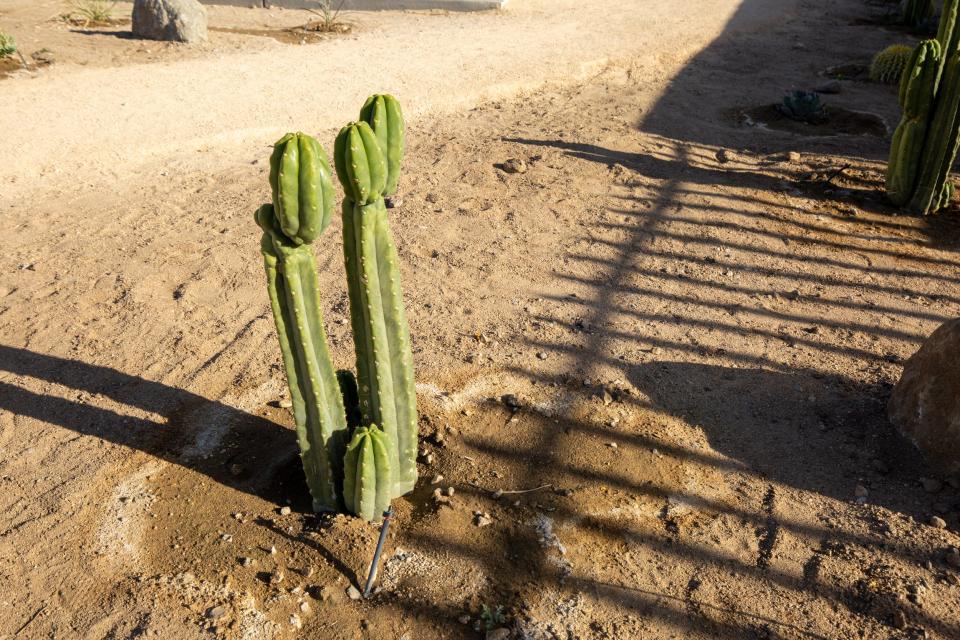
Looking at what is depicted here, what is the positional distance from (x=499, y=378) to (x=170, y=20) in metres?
6.02

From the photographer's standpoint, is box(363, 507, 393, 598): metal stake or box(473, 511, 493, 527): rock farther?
box(473, 511, 493, 527): rock

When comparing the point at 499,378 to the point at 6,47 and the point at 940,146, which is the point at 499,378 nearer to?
the point at 940,146

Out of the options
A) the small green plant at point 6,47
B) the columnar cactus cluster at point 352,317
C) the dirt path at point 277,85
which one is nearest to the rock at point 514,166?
the dirt path at point 277,85

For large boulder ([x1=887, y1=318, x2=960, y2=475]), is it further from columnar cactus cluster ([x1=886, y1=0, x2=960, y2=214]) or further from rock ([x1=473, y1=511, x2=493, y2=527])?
columnar cactus cluster ([x1=886, y1=0, x2=960, y2=214])

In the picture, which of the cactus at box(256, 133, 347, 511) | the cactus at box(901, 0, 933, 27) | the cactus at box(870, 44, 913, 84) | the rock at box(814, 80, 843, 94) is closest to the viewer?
the cactus at box(256, 133, 347, 511)

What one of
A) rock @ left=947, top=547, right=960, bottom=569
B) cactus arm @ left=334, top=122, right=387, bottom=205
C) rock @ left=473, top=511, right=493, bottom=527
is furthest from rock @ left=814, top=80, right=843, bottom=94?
cactus arm @ left=334, top=122, right=387, bottom=205

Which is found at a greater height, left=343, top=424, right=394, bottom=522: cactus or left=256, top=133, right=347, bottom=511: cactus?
left=256, top=133, right=347, bottom=511: cactus

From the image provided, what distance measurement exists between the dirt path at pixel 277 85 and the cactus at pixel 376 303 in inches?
139

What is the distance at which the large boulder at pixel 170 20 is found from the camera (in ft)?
25.4

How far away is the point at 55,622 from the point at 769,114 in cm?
643

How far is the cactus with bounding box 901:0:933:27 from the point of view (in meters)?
10.1

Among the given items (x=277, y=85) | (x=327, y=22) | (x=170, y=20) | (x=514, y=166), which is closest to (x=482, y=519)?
(x=514, y=166)

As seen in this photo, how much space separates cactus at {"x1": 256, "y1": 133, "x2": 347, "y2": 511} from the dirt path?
137 inches

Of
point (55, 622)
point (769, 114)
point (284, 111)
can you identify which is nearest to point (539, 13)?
point (769, 114)
